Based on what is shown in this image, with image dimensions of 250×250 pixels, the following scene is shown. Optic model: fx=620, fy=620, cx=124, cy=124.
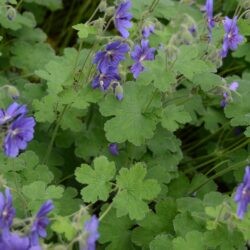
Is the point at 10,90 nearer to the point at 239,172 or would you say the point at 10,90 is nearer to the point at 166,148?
the point at 166,148

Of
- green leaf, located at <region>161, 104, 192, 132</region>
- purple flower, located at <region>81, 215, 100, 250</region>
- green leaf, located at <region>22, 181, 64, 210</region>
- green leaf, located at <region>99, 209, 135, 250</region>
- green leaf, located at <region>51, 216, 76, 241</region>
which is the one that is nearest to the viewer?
purple flower, located at <region>81, 215, 100, 250</region>

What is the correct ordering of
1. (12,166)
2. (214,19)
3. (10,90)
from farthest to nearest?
(214,19) < (12,166) < (10,90)

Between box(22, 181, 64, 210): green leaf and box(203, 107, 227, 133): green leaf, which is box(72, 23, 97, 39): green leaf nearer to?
box(22, 181, 64, 210): green leaf

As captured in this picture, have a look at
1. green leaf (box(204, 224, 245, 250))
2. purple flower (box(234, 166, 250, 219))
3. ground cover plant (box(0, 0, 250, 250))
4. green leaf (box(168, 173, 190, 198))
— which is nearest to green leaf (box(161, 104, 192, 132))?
ground cover plant (box(0, 0, 250, 250))

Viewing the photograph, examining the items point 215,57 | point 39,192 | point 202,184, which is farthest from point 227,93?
point 39,192

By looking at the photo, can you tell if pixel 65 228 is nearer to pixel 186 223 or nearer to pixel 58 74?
pixel 186 223

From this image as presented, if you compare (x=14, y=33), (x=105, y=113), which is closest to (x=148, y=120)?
(x=105, y=113)
